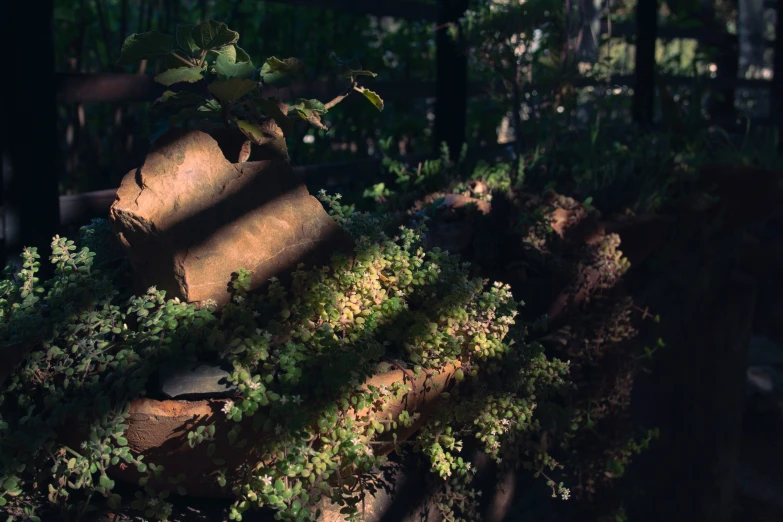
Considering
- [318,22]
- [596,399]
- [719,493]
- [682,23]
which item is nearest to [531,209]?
[596,399]

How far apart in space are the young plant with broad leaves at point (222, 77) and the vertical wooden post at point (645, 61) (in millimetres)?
4195

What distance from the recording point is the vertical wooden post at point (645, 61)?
5.80 m

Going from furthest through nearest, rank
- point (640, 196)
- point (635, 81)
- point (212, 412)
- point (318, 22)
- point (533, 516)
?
point (635, 81), point (318, 22), point (640, 196), point (533, 516), point (212, 412)

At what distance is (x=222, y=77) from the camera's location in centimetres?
206

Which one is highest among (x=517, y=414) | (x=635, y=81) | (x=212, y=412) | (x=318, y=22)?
(x=318, y=22)

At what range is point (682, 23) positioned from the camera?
27.9 ft

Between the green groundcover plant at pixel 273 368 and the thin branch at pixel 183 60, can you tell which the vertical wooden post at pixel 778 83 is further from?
the thin branch at pixel 183 60

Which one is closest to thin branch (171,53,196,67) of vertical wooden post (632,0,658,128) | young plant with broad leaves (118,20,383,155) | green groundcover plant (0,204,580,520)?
young plant with broad leaves (118,20,383,155)

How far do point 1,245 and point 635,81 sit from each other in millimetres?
4684

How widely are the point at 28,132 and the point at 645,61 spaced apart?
14.8 feet

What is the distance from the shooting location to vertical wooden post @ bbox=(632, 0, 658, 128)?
19.0 feet

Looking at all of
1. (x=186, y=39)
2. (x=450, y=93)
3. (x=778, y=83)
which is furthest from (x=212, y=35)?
(x=778, y=83)

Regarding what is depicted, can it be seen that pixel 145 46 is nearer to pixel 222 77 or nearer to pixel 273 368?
pixel 222 77

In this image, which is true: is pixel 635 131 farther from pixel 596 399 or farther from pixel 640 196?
pixel 596 399
